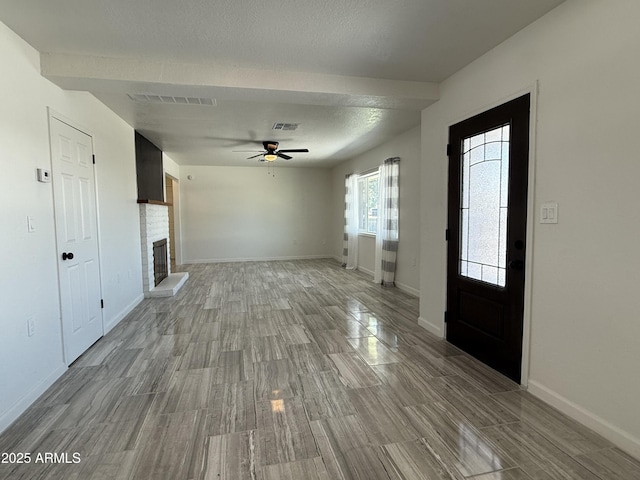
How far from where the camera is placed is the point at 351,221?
7.58 meters

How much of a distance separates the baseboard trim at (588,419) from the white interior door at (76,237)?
3651 millimetres

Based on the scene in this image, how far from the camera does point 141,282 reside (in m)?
4.88

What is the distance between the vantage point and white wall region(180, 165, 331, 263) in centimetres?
843

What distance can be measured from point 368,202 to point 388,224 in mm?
1623

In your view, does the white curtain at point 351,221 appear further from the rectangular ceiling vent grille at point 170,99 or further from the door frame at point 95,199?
the door frame at point 95,199

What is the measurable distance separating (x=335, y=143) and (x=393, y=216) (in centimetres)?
167

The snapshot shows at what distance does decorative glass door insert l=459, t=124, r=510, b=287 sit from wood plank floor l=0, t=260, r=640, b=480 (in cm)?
82

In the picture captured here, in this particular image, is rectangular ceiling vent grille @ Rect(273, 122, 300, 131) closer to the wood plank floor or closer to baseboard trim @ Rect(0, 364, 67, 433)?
the wood plank floor

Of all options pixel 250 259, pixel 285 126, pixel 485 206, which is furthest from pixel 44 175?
pixel 250 259

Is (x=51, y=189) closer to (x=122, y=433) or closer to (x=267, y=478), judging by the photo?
(x=122, y=433)

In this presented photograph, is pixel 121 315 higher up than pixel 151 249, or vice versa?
pixel 151 249

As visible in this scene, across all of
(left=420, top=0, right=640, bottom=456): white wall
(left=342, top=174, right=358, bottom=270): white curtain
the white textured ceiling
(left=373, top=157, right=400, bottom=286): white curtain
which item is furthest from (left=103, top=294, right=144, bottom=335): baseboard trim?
(left=342, top=174, right=358, bottom=270): white curtain

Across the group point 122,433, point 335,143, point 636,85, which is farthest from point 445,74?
point 122,433

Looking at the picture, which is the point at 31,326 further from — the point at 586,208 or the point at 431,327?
the point at 586,208
